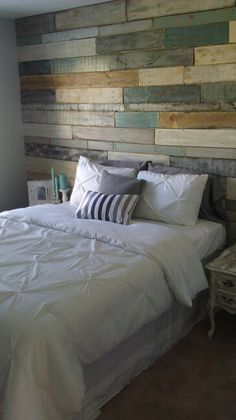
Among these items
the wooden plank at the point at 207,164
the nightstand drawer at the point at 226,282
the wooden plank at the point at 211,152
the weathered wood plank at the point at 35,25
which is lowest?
the nightstand drawer at the point at 226,282

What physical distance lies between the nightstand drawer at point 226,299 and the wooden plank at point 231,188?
2.44 ft

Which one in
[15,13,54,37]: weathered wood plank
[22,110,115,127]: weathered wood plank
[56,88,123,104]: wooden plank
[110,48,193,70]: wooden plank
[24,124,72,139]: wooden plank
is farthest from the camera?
[24,124,72,139]: wooden plank

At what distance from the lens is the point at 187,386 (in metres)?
2.29

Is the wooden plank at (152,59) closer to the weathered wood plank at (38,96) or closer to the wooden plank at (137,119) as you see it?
the wooden plank at (137,119)

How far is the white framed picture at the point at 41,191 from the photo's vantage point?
13.3 ft

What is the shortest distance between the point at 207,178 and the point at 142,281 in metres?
1.05

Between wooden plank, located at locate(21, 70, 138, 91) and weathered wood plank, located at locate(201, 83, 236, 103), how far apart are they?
0.14 meters

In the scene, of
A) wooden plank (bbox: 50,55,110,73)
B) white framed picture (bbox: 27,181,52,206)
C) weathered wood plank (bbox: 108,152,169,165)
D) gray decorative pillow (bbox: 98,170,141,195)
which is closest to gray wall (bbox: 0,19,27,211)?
white framed picture (bbox: 27,181,52,206)

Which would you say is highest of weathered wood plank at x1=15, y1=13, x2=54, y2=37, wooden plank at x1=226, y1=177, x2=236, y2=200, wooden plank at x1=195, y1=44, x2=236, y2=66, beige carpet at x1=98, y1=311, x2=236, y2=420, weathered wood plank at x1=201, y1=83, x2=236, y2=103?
weathered wood plank at x1=15, y1=13, x2=54, y2=37

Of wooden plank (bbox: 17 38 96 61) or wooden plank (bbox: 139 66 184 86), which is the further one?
wooden plank (bbox: 17 38 96 61)

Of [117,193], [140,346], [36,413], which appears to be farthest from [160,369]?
[117,193]

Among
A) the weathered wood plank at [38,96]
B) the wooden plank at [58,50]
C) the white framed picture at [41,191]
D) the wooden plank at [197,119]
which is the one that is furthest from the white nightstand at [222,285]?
the weathered wood plank at [38,96]

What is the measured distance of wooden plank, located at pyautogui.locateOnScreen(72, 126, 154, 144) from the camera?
3.40m

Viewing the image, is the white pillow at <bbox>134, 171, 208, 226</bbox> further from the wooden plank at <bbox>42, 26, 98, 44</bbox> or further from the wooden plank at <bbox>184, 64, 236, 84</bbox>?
the wooden plank at <bbox>42, 26, 98, 44</bbox>
